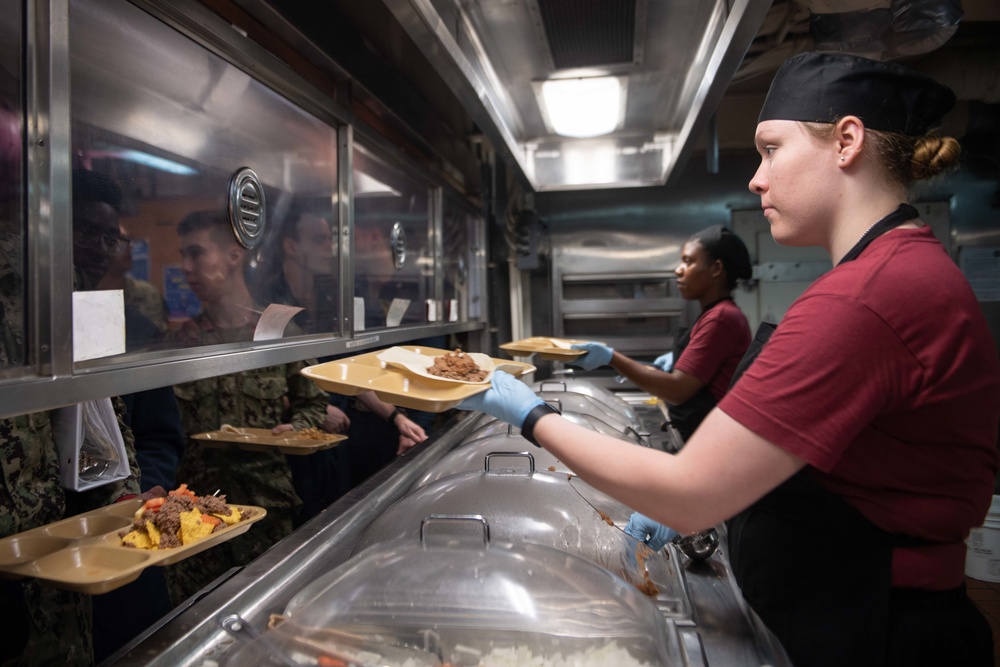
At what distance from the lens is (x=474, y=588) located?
0.93 metres

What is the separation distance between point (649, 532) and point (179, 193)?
1245 millimetres

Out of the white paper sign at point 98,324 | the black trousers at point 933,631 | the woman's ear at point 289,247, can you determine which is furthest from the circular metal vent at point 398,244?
the black trousers at point 933,631

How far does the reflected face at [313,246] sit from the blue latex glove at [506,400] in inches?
34.6

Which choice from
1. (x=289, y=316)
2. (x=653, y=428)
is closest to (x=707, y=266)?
(x=653, y=428)

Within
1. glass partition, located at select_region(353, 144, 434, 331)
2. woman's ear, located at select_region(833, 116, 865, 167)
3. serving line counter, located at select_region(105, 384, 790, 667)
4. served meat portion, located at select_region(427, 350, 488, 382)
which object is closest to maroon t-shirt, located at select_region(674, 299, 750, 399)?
serving line counter, located at select_region(105, 384, 790, 667)

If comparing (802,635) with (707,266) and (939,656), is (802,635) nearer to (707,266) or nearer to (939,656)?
(939,656)

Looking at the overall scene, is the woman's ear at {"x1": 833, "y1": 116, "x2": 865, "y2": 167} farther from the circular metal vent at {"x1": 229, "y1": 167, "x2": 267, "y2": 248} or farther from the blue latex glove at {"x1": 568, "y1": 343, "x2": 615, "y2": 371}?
the blue latex glove at {"x1": 568, "y1": 343, "x2": 615, "y2": 371}

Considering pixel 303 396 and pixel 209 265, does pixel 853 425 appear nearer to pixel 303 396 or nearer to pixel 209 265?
pixel 209 265

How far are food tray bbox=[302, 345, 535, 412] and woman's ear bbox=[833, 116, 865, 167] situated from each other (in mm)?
755

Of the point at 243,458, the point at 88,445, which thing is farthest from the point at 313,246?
the point at 243,458

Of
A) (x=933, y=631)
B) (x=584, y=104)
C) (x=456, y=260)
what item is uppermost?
(x=584, y=104)

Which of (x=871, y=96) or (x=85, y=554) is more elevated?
(x=871, y=96)

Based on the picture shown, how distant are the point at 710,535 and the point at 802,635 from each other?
0.38 meters

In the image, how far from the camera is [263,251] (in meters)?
1.71
